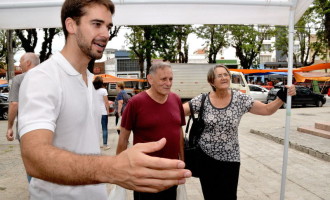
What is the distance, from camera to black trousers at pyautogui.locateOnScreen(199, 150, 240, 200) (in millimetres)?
2949

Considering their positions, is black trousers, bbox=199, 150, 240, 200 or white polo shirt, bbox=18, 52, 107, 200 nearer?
white polo shirt, bbox=18, 52, 107, 200

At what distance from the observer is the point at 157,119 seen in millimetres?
2836

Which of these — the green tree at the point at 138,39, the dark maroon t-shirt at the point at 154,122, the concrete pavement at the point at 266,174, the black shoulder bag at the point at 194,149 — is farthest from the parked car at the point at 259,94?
the dark maroon t-shirt at the point at 154,122

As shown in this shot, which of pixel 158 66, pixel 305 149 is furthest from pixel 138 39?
pixel 158 66

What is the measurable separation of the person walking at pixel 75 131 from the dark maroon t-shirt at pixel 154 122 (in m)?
1.18

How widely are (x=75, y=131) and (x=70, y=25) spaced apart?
0.49m

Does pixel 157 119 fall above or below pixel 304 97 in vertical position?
above

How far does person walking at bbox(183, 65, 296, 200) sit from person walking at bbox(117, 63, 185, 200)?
294 millimetres

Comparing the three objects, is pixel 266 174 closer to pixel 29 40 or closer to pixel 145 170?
pixel 145 170

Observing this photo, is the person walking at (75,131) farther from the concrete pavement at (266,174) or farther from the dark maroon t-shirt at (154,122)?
the concrete pavement at (266,174)

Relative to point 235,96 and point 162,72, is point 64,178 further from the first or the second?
point 235,96

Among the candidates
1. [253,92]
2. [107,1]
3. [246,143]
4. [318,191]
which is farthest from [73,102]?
[253,92]

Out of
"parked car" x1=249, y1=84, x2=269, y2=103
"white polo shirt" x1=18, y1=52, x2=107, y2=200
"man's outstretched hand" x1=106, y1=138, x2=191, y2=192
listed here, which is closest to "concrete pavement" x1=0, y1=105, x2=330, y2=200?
"white polo shirt" x1=18, y1=52, x2=107, y2=200

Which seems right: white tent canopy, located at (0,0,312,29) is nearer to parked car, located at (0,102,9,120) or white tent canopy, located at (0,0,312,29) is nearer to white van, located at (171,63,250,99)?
parked car, located at (0,102,9,120)
